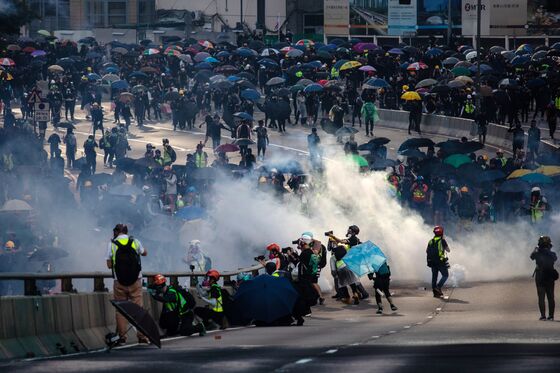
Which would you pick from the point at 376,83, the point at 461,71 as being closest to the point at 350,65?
the point at 376,83

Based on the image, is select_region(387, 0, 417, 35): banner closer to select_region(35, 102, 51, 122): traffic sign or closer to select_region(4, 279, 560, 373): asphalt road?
select_region(35, 102, 51, 122): traffic sign

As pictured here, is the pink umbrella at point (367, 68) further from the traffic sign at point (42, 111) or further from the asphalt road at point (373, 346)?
the asphalt road at point (373, 346)

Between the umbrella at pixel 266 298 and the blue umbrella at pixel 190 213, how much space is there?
45.0ft

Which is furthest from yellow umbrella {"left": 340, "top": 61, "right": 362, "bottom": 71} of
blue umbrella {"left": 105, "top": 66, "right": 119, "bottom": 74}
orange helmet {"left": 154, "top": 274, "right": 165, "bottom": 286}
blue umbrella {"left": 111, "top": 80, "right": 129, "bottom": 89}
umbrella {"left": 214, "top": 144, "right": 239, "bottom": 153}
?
orange helmet {"left": 154, "top": 274, "right": 165, "bottom": 286}

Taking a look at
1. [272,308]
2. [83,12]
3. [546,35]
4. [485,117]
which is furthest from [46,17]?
[272,308]

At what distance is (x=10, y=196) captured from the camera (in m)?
42.0

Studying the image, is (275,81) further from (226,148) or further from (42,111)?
(42,111)

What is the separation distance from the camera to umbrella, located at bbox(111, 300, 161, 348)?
17406 mm

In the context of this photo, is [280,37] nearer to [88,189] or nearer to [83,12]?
[83,12]

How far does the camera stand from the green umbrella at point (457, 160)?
40.8 metres

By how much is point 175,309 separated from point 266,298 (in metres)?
1.94

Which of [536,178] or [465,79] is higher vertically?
[465,79]

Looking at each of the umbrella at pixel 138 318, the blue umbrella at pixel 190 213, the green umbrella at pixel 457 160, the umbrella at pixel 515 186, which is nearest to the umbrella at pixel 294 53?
the green umbrella at pixel 457 160

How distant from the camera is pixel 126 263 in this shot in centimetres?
1903
